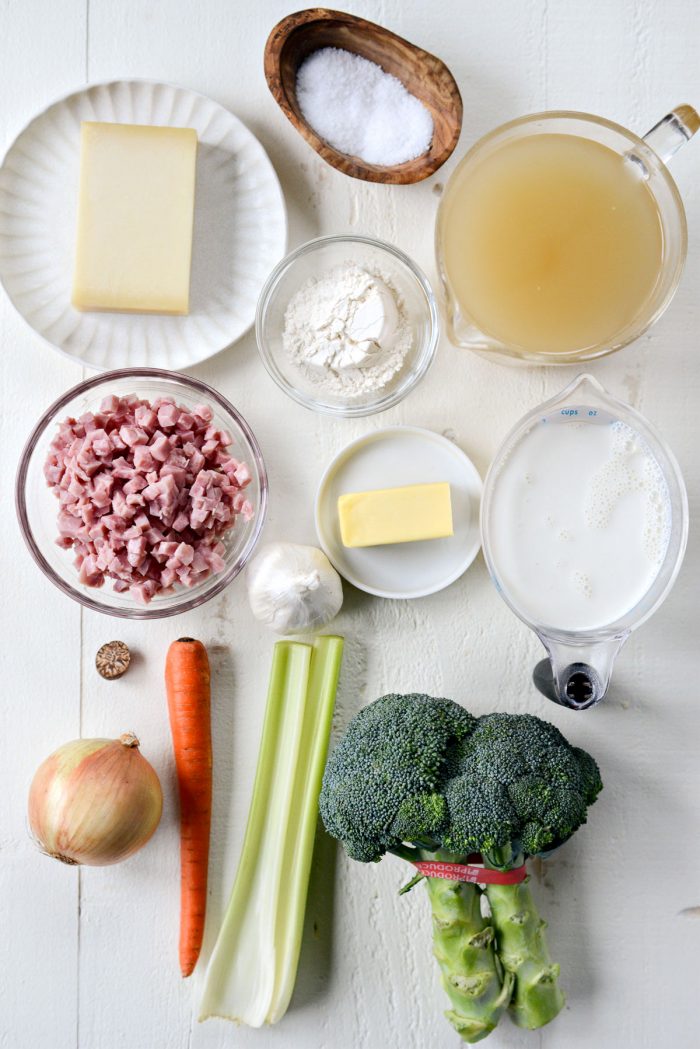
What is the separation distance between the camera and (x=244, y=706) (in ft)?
4.49

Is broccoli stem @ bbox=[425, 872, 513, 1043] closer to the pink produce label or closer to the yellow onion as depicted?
the pink produce label

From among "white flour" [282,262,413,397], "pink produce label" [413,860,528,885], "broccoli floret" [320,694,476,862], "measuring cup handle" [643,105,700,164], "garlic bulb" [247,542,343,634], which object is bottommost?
"pink produce label" [413,860,528,885]

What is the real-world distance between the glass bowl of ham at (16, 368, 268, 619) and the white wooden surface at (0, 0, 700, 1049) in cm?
8

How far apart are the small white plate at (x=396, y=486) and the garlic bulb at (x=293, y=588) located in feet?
0.16

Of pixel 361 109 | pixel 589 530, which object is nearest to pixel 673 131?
pixel 361 109

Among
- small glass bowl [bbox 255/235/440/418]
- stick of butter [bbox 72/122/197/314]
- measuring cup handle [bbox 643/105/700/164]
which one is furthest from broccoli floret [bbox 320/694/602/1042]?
measuring cup handle [bbox 643/105/700/164]

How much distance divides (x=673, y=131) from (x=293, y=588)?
840 millimetres

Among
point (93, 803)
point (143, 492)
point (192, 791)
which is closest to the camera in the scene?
point (143, 492)

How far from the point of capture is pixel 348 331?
126cm

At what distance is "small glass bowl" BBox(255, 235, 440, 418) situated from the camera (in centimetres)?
131

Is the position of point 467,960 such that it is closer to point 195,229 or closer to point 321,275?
point 321,275

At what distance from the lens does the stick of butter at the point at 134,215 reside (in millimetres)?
1275

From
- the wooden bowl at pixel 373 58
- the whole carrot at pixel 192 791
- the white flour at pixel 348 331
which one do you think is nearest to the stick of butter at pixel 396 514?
the white flour at pixel 348 331

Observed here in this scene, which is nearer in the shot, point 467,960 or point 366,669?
point 467,960
